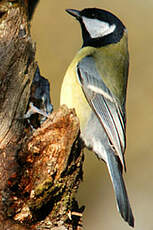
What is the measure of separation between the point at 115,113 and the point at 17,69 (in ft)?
3.02

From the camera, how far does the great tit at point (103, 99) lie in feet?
9.40

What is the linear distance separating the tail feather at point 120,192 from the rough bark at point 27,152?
0.29 metres

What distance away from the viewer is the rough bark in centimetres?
240

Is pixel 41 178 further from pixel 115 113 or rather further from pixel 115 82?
pixel 115 82

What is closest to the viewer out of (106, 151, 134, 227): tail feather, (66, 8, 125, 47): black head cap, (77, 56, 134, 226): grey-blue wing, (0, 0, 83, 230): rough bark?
(0, 0, 83, 230): rough bark

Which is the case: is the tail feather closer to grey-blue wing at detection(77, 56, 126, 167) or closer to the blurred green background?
grey-blue wing at detection(77, 56, 126, 167)

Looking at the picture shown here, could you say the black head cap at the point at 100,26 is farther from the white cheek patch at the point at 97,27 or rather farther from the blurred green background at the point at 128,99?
the blurred green background at the point at 128,99

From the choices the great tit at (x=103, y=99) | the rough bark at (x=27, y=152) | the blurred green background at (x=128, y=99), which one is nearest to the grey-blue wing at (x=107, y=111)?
the great tit at (x=103, y=99)

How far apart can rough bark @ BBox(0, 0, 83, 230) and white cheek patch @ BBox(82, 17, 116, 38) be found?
105cm

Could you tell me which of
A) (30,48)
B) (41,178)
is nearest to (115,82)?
(30,48)

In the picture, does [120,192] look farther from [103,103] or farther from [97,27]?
[97,27]

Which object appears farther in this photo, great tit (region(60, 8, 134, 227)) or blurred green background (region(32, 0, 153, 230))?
blurred green background (region(32, 0, 153, 230))

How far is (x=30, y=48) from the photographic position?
2586 mm

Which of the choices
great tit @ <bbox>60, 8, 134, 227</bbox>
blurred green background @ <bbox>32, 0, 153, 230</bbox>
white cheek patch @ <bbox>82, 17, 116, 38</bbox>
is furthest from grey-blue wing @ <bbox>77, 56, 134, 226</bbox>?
blurred green background @ <bbox>32, 0, 153, 230</bbox>
